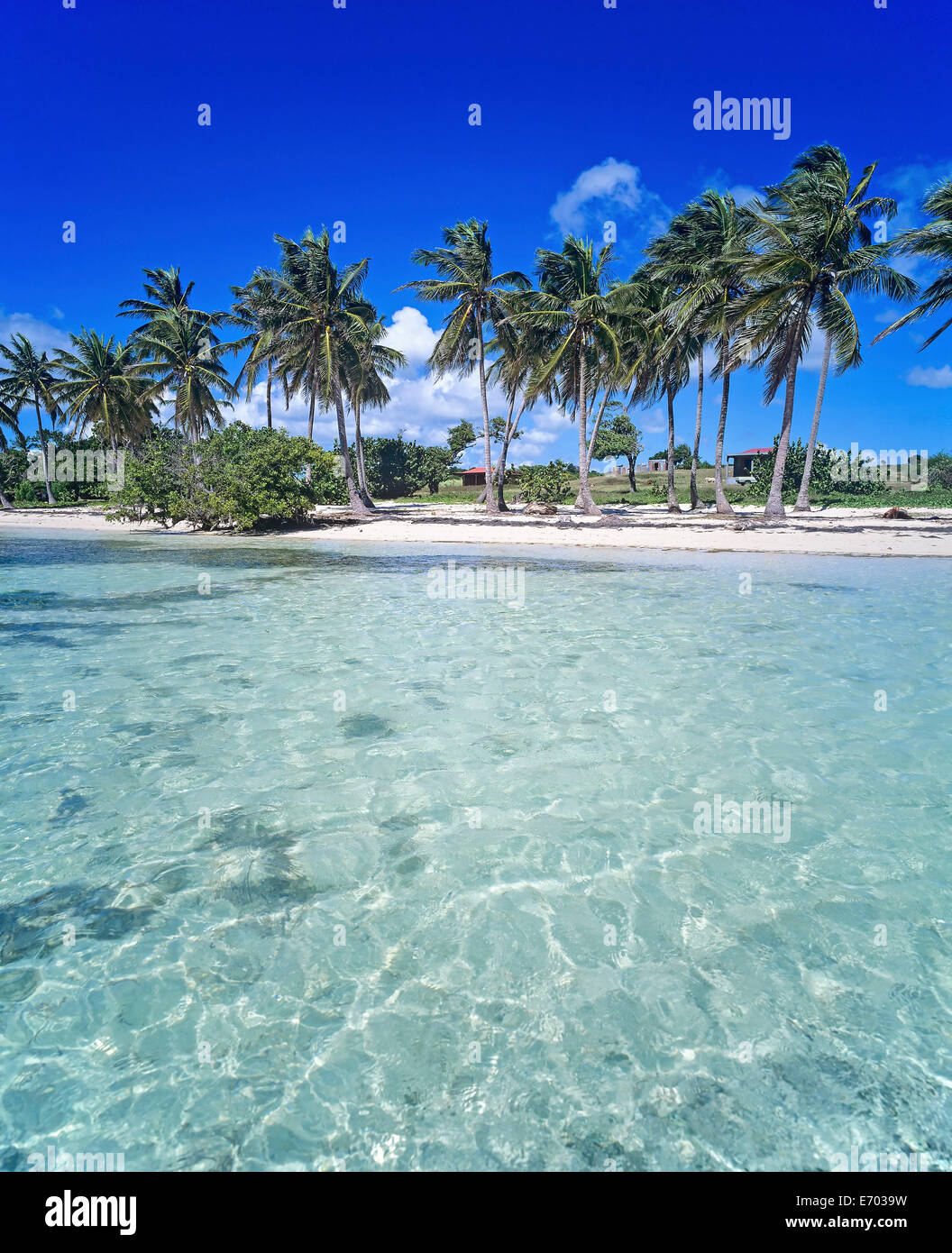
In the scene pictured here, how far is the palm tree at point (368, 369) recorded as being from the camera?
31.8 meters

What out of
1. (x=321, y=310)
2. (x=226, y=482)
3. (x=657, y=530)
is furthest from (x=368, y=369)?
(x=657, y=530)

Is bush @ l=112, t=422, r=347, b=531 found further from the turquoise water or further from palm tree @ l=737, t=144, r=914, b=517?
the turquoise water

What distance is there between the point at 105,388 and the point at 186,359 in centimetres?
628

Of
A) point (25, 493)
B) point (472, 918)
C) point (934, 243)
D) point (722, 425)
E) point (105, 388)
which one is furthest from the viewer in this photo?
point (25, 493)

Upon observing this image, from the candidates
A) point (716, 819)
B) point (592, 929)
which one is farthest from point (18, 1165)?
point (716, 819)

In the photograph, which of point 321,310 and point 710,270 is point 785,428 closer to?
point 710,270

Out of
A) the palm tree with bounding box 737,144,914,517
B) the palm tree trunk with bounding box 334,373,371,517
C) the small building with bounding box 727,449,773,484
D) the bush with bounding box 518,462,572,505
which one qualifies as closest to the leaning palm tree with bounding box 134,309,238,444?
the palm tree trunk with bounding box 334,373,371,517

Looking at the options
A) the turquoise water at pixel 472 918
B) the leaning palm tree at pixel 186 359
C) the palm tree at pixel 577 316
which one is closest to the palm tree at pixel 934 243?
the palm tree at pixel 577 316

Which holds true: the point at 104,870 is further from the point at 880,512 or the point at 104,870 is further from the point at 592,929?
the point at 880,512

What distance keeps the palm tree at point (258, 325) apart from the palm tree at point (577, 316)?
12.8m

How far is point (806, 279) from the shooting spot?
74.8 ft

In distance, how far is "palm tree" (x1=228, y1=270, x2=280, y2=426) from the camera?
32812 millimetres

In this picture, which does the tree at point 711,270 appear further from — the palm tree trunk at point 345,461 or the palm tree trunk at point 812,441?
the palm tree trunk at point 345,461

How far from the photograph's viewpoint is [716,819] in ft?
14.2
